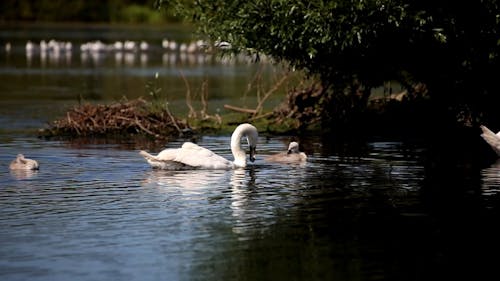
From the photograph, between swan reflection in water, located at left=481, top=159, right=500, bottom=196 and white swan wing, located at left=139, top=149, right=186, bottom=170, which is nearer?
swan reflection in water, located at left=481, top=159, right=500, bottom=196

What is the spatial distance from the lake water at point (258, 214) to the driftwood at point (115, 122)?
99 centimetres

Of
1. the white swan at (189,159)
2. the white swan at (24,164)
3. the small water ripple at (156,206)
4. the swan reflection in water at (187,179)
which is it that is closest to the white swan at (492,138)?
the small water ripple at (156,206)

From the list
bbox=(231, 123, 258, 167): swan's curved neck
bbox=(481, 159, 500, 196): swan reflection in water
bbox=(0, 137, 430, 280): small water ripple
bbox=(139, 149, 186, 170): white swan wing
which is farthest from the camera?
bbox=(231, 123, 258, 167): swan's curved neck

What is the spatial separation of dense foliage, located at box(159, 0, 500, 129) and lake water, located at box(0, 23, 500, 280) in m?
1.56

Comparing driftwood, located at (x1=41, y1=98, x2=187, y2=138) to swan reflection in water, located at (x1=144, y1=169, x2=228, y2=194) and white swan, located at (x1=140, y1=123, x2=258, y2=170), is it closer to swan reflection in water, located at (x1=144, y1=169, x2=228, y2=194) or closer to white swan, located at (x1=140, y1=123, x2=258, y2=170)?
white swan, located at (x1=140, y1=123, x2=258, y2=170)

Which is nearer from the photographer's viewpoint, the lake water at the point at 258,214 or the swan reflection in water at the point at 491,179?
the lake water at the point at 258,214

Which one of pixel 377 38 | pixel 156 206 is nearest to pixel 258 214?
pixel 156 206

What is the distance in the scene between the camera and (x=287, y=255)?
1556 centimetres

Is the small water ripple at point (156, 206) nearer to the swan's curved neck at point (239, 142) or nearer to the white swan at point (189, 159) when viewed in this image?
the white swan at point (189, 159)

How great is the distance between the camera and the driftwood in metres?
30.3

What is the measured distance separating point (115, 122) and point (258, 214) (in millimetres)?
12465

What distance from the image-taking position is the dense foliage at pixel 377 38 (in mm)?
26766

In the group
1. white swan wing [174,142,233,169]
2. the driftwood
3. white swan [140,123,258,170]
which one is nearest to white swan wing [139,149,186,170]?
white swan [140,123,258,170]

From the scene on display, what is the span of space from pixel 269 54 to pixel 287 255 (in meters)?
14.0
